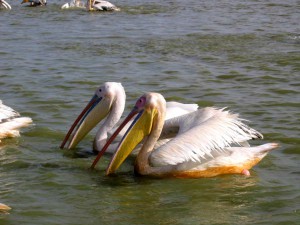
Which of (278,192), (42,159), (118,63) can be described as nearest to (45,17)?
(118,63)

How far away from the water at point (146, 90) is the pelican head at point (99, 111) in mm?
165

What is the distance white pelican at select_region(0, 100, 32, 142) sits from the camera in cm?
588

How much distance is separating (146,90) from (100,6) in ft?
31.7

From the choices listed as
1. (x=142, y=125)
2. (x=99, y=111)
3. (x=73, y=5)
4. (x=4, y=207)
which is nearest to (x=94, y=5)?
(x=73, y=5)

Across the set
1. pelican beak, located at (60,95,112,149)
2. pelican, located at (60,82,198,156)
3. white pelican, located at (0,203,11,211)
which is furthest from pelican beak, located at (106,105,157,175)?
white pelican, located at (0,203,11,211)

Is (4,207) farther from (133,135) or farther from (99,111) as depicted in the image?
(99,111)

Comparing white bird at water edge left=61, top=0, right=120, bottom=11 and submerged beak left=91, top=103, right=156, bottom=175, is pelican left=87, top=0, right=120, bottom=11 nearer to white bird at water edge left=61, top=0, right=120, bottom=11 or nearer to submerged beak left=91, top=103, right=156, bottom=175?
white bird at water edge left=61, top=0, right=120, bottom=11

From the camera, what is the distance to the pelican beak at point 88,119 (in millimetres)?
5719

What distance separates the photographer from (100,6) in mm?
17109

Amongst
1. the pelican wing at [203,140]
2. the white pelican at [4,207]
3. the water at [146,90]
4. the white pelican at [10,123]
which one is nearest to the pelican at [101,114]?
the water at [146,90]

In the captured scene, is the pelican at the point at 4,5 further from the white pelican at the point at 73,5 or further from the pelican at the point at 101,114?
the pelican at the point at 101,114

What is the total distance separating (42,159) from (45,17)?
10.1 m

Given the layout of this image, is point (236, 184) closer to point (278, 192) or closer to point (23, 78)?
point (278, 192)

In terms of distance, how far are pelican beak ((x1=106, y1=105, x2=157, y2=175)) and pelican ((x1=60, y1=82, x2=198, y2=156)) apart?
23.2 inches
